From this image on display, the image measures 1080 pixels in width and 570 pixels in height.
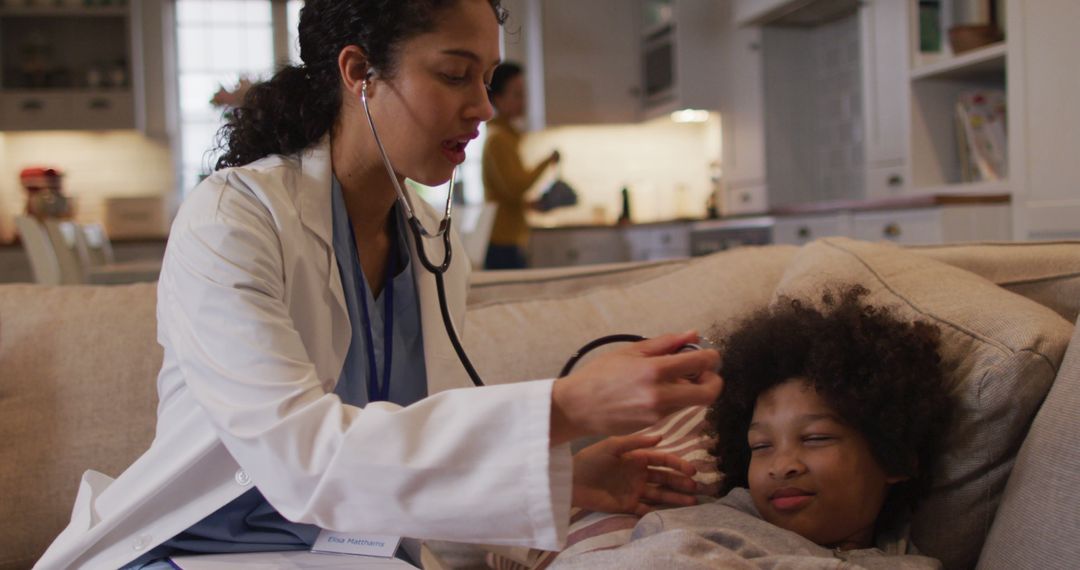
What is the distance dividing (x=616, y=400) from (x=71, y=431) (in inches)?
39.3

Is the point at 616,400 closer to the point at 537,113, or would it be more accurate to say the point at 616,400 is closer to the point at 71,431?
the point at 71,431

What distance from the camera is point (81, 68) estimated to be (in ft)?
21.3

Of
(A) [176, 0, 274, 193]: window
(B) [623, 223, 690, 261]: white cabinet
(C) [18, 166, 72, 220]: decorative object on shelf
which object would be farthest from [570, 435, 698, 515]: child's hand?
(A) [176, 0, 274, 193]: window

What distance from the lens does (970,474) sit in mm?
1122

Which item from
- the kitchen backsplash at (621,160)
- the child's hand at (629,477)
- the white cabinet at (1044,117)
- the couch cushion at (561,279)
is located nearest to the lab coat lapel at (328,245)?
the child's hand at (629,477)

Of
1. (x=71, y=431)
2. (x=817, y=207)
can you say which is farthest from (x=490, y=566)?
(x=817, y=207)

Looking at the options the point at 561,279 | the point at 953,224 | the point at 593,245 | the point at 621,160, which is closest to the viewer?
the point at 561,279

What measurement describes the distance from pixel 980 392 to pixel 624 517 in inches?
17.1

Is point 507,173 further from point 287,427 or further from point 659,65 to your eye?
point 287,427

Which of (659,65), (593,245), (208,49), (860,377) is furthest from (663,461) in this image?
(208,49)

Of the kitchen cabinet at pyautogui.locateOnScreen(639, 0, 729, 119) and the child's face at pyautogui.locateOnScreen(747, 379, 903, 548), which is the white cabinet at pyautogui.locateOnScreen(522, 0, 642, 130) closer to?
the kitchen cabinet at pyautogui.locateOnScreen(639, 0, 729, 119)

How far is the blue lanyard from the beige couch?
312 millimetres

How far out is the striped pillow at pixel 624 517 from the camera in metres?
1.06

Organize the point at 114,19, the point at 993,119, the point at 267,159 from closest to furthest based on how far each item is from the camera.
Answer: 1. the point at 267,159
2. the point at 993,119
3. the point at 114,19
